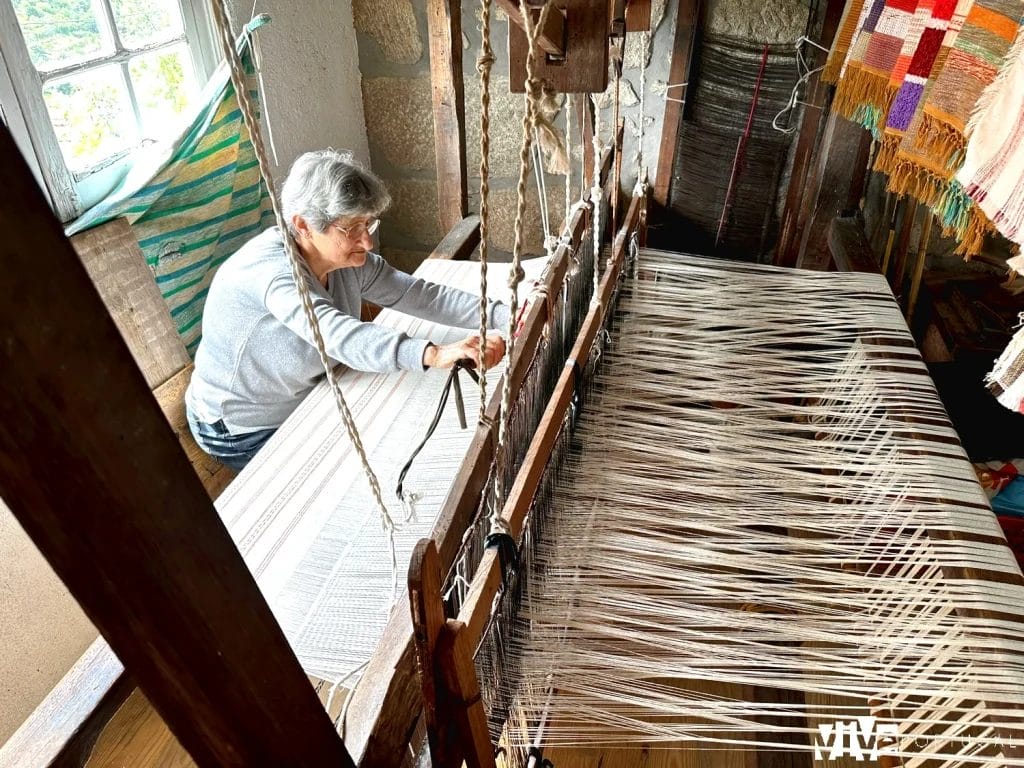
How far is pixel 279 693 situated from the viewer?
502 mm

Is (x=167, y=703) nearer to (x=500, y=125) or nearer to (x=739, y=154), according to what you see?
(x=739, y=154)

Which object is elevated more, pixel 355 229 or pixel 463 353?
pixel 355 229

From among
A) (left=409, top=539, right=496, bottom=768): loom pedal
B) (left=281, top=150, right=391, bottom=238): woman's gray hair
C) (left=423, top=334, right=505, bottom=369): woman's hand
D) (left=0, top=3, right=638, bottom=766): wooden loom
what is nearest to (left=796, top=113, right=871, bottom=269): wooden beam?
(left=423, top=334, right=505, bottom=369): woman's hand

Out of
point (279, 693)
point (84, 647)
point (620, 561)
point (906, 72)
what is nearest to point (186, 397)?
point (84, 647)

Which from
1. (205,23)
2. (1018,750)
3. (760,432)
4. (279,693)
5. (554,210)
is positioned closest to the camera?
(279,693)

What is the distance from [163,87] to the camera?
2.22m

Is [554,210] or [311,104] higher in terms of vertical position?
[311,104]

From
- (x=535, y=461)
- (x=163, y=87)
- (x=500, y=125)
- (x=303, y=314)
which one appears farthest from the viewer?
(x=500, y=125)

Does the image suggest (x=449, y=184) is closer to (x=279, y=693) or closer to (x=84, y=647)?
(x=84, y=647)

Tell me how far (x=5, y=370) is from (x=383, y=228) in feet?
10.7

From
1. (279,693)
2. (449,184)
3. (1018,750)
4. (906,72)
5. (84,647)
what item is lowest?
(84,647)

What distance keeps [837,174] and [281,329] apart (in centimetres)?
184

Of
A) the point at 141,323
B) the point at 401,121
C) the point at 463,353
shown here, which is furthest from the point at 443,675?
the point at 401,121

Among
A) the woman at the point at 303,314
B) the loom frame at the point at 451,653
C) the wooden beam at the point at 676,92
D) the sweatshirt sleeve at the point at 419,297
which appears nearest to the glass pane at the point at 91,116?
the woman at the point at 303,314
